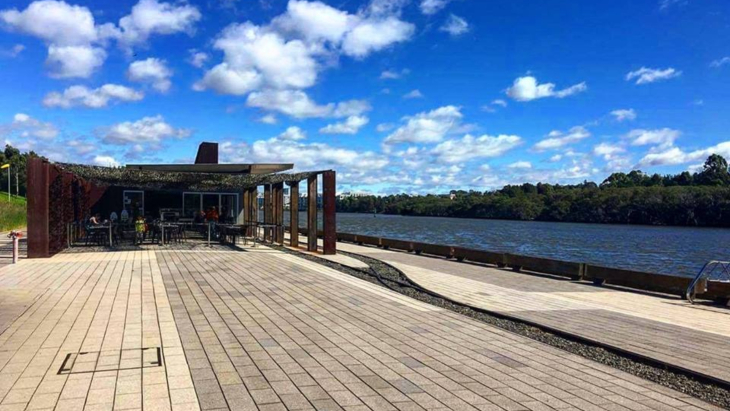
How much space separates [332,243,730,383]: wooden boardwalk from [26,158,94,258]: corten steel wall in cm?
906

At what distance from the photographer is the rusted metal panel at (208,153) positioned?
30.9 m

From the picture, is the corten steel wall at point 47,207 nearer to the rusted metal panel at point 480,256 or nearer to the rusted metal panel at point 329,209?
the rusted metal panel at point 329,209

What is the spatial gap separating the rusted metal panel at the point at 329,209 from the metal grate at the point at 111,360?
1081 cm

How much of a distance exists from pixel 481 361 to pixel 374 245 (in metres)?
Result: 18.9

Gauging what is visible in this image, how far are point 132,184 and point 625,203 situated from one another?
74.0 meters

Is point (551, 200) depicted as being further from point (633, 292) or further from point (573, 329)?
point (573, 329)

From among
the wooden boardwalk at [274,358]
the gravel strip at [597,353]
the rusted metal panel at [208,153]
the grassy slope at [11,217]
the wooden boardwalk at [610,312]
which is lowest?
the wooden boardwalk at [610,312]

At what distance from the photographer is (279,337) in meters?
5.96

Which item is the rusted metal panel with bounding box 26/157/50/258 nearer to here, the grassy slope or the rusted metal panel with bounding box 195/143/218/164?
the rusted metal panel with bounding box 195/143/218/164

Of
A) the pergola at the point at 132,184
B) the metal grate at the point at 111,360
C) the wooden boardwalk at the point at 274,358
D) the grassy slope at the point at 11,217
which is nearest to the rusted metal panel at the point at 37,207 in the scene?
the pergola at the point at 132,184

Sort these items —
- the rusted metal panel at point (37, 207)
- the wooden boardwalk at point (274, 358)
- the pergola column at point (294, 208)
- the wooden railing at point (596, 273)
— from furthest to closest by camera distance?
the pergola column at point (294, 208), the rusted metal panel at point (37, 207), the wooden railing at point (596, 273), the wooden boardwalk at point (274, 358)

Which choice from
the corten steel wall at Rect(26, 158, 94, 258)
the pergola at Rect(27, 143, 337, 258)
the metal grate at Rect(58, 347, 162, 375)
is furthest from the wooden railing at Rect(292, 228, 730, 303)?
the corten steel wall at Rect(26, 158, 94, 258)

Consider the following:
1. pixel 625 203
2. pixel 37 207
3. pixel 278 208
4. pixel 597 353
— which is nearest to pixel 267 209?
pixel 278 208

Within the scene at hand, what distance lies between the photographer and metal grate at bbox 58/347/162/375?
4.63 meters
